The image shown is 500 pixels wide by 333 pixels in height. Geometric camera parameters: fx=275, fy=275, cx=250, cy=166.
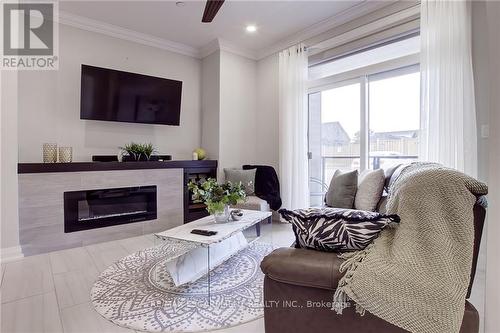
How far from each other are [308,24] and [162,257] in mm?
3484

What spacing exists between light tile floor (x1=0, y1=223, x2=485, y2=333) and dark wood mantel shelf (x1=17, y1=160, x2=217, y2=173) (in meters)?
0.91

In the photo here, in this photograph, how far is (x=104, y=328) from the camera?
1.67m

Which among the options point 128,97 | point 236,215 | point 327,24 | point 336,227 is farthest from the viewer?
point 128,97

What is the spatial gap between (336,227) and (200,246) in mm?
1253

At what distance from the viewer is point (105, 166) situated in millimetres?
3387

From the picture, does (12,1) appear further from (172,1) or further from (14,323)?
(14,323)

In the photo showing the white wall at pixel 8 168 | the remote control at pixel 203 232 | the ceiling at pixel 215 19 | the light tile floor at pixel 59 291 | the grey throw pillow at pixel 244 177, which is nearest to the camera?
the light tile floor at pixel 59 291

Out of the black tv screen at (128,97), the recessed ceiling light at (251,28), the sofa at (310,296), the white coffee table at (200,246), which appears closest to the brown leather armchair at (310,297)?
the sofa at (310,296)

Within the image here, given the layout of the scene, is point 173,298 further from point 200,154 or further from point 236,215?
point 200,154

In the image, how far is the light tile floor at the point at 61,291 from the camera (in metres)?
1.70

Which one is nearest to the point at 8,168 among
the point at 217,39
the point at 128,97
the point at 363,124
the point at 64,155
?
the point at 64,155

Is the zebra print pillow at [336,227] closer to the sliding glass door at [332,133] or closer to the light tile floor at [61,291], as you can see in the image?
the light tile floor at [61,291]

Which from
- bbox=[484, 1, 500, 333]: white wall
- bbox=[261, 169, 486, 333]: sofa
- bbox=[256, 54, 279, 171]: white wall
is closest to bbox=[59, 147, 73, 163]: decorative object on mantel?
bbox=[256, 54, 279, 171]: white wall

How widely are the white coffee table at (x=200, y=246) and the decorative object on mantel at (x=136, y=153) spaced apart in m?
1.62
